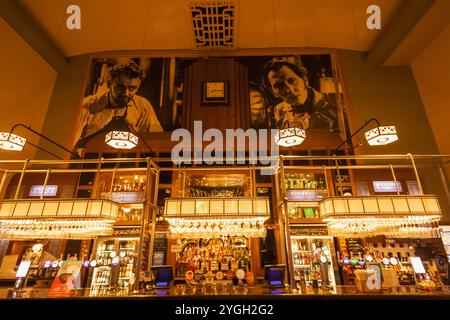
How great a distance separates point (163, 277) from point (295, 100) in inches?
255

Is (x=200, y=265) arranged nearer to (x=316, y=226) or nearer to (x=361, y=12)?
(x=316, y=226)

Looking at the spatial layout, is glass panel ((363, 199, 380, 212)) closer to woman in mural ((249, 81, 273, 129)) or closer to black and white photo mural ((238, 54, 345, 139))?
black and white photo mural ((238, 54, 345, 139))

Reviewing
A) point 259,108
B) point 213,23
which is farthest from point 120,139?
point 213,23

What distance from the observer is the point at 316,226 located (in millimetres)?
6320

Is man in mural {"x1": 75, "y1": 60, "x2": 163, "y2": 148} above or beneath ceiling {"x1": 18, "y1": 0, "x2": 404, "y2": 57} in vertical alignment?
beneath

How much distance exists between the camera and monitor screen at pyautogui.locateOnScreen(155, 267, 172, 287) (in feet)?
12.2

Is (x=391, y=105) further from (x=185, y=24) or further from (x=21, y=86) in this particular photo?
(x=21, y=86)

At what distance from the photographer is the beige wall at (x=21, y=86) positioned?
6.73 m

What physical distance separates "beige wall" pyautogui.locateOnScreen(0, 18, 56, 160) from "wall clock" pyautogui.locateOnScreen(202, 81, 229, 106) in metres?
4.98

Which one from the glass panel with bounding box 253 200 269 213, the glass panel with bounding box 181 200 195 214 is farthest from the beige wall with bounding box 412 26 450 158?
the glass panel with bounding box 181 200 195 214

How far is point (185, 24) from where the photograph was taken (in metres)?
7.91

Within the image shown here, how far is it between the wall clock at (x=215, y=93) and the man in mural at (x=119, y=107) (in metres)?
1.68
